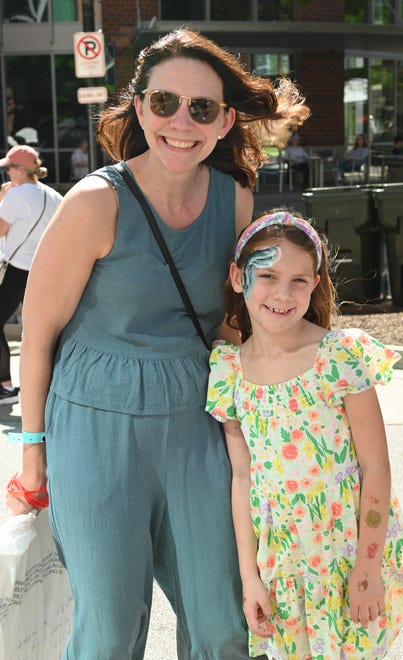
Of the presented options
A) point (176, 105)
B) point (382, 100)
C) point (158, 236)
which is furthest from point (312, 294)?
point (382, 100)

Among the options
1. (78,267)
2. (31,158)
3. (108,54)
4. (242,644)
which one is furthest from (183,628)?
(108,54)

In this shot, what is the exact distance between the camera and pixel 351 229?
1127 centimetres

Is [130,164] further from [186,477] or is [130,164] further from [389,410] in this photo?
[389,410]

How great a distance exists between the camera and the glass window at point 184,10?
83.1 ft

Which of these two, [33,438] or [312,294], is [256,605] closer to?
[33,438]

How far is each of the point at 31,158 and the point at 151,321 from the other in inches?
217

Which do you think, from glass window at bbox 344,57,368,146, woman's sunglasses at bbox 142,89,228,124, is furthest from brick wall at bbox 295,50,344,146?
woman's sunglasses at bbox 142,89,228,124

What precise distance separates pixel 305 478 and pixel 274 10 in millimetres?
24888

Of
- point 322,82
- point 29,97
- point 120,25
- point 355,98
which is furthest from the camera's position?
point 355,98

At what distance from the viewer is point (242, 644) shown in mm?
2709

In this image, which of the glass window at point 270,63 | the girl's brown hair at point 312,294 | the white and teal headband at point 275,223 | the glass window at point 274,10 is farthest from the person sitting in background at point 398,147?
the white and teal headband at point 275,223

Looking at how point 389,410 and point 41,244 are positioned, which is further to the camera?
point 389,410

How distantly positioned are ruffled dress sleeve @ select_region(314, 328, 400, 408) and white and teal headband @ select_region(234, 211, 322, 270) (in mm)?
250

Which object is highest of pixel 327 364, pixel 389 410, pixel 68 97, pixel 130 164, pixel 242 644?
pixel 68 97
